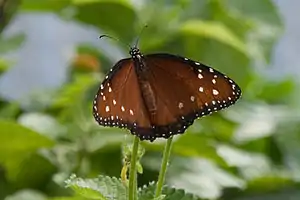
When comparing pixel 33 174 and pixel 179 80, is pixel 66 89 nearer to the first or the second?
pixel 33 174

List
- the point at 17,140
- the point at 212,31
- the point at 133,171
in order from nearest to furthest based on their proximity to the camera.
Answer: the point at 133,171 < the point at 17,140 < the point at 212,31

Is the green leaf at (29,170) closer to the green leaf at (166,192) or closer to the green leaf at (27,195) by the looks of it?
the green leaf at (27,195)

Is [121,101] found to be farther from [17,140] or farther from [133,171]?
[17,140]

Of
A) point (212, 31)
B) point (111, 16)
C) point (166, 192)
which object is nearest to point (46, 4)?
point (111, 16)

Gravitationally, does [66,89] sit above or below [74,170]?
above

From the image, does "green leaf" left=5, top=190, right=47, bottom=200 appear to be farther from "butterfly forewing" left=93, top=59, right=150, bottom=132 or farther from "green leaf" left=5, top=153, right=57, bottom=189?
"butterfly forewing" left=93, top=59, right=150, bottom=132

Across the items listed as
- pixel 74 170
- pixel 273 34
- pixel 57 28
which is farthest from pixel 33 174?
pixel 57 28
